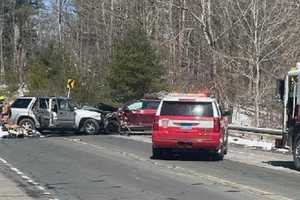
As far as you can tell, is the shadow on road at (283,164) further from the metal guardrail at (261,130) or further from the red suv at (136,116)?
the red suv at (136,116)

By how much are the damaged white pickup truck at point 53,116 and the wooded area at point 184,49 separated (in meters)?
8.62

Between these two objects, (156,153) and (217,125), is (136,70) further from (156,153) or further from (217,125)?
(217,125)

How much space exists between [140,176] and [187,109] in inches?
188

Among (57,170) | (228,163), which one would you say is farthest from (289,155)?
(57,170)

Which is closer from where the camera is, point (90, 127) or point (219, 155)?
point (219, 155)

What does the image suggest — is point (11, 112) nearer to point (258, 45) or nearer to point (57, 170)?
point (258, 45)

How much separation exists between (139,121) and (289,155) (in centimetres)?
1173

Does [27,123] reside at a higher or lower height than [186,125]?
lower

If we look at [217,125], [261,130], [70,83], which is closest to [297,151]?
[217,125]

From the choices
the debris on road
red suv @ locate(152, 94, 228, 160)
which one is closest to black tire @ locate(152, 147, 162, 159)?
red suv @ locate(152, 94, 228, 160)

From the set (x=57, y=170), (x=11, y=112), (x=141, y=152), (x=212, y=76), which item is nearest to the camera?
(x=57, y=170)

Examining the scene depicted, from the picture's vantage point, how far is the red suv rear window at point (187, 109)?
1998 centimetres

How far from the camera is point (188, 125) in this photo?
19.9 m

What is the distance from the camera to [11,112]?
32750 millimetres
